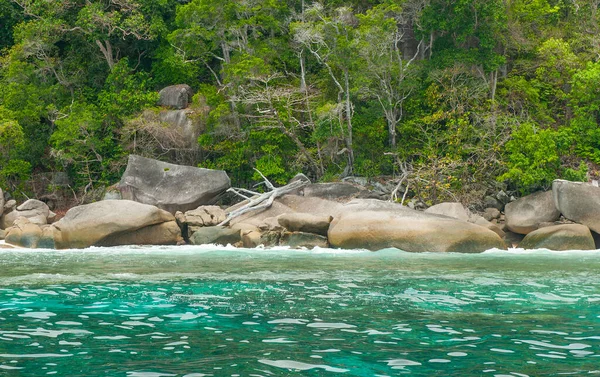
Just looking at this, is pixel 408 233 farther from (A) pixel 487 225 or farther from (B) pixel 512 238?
(B) pixel 512 238

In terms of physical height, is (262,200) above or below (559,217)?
above

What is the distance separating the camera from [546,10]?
2803 cm

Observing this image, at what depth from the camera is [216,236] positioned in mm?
21234

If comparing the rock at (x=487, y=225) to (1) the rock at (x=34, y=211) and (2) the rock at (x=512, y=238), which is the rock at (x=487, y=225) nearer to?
(2) the rock at (x=512, y=238)

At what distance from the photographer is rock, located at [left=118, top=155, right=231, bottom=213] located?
25.0 m

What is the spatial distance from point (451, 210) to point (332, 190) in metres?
4.71

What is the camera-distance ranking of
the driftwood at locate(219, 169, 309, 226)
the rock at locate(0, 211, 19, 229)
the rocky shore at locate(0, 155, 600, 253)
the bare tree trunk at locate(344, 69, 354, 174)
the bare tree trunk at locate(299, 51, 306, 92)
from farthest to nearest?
1. the bare tree trunk at locate(299, 51, 306, 92)
2. the bare tree trunk at locate(344, 69, 354, 174)
3. the rock at locate(0, 211, 19, 229)
4. the driftwood at locate(219, 169, 309, 226)
5. the rocky shore at locate(0, 155, 600, 253)

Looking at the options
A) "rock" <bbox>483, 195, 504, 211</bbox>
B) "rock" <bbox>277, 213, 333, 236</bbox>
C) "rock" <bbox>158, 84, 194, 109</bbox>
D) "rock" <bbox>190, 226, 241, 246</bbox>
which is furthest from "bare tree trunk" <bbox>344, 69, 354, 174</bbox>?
"rock" <bbox>158, 84, 194, 109</bbox>

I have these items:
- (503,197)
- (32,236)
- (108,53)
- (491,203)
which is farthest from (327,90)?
(32,236)

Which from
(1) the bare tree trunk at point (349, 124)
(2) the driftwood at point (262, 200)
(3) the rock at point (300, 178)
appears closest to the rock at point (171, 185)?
(2) the driftwood at point (262, 200)

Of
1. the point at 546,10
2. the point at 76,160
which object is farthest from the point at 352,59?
the point at 76,160

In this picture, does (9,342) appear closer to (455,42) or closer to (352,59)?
(352,59)

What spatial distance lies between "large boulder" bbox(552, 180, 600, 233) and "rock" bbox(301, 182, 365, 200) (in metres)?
6.75

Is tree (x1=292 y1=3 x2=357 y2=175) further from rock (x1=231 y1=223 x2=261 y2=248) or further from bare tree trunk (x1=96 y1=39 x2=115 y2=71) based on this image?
bare tree trunk (x1=96 y1=39 x2=115 y2=71)
